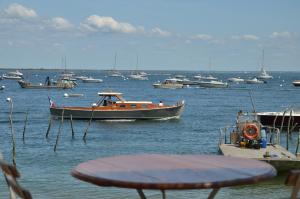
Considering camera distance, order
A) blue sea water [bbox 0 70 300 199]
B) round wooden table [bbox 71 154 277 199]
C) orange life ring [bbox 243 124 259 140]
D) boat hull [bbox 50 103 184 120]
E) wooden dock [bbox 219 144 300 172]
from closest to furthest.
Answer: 1. round wooden table [bbox 71 154 277 199]
2. blue sea water [bbox 0 70 300 199]
3. wooden dock [bbox 219 144 300 172]
4. orange life ring [bbox 243 124 259 140]
5. boat hull [bbox 50 103 184 120]

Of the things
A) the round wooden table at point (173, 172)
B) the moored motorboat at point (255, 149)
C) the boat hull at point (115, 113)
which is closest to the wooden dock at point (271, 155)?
the moored motorboat at point (255, 149)

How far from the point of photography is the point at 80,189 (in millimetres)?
21250

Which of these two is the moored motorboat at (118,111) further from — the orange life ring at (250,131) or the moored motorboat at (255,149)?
the orange life ring at (250,131)

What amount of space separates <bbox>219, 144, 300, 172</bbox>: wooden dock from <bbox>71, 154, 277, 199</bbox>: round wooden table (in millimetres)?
15226

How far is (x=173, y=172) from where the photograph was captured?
588 centimetres

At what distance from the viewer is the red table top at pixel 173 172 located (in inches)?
212

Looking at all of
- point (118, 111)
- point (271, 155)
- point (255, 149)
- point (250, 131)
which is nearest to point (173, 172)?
point (271, 155)

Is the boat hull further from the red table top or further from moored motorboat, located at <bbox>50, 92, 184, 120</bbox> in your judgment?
the red table top

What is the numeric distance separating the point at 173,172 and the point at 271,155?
17.1 meters

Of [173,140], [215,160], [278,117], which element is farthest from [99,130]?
[215,160]

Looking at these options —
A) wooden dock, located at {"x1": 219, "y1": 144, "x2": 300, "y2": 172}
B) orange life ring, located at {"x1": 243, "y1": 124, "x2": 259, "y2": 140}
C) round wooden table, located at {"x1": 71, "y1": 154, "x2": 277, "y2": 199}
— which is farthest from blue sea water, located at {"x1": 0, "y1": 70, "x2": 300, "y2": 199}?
round wooden table, located at {"x1": 71, "y1": 154, "x2": 277, "y2": 199}

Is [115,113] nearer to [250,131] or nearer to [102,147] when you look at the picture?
[102,147]

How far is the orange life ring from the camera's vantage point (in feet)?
82.2

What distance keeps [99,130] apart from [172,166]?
4322 cm
